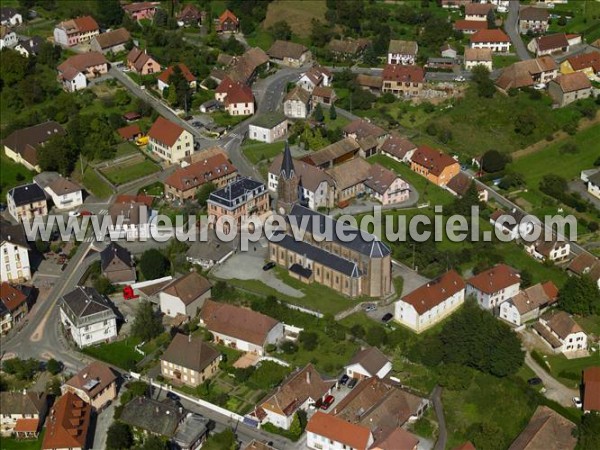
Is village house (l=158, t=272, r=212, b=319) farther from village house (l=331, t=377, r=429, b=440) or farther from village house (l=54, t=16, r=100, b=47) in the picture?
village house (l=54, t=16, r=100, b=47)

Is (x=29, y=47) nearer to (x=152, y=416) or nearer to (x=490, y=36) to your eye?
(x=490, y=36)

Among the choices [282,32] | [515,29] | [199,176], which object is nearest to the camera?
[199,176]

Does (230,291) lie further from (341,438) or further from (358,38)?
(358,38)

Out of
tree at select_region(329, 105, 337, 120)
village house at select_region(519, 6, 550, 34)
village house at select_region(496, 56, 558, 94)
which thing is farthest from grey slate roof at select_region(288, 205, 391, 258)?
village house at select_region(519, 6, 550, 34)

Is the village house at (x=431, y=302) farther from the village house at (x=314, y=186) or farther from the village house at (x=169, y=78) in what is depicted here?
the village house at (x=169, y=78)

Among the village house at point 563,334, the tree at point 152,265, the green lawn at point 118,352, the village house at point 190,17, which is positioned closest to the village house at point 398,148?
the village house at point 563,334

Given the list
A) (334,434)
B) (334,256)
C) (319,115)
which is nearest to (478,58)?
(319,115)
